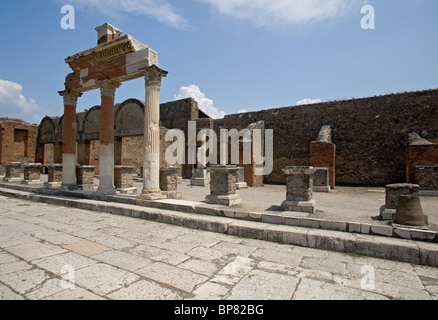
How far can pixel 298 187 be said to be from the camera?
221 inches

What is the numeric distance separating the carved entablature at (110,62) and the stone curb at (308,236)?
14.2ft

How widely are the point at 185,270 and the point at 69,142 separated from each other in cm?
879

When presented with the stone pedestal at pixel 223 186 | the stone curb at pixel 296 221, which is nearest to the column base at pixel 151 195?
the stone curb at pixel 296 221

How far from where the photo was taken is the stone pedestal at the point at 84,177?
10188 mm

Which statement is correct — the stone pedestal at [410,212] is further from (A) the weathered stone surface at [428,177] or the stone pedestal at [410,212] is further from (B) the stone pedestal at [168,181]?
(A) the weathered stone surface at [428,177]

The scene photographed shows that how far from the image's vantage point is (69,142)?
9.67m

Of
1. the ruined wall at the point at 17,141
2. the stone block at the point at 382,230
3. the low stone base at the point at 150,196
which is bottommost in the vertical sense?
the stone block at the point at 382,230

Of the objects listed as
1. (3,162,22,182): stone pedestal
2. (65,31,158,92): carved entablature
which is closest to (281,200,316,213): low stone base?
(65,31,158,92): carved entablature

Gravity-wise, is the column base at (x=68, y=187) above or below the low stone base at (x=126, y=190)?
above

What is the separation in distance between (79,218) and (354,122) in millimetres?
14154

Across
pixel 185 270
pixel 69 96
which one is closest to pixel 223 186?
pixel 185 270

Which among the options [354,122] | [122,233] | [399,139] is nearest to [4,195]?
[122,233]

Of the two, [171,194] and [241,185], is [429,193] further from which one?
[171,194]
